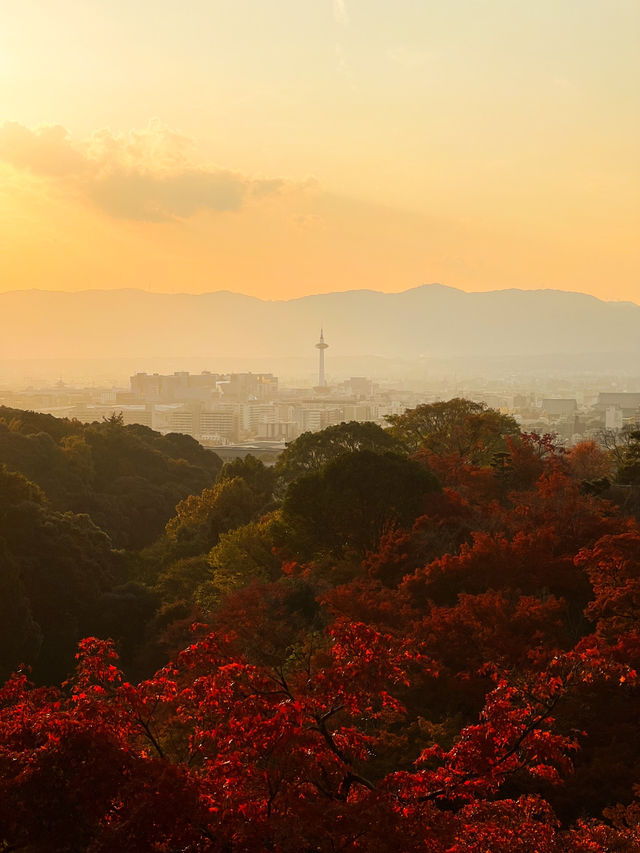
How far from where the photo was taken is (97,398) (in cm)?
17662

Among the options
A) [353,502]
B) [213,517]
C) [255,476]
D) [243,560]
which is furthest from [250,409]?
[353,502]

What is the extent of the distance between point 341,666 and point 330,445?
1990cm

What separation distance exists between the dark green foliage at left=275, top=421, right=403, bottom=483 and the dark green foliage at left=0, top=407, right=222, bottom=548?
8909 mm

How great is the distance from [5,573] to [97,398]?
6462 inches

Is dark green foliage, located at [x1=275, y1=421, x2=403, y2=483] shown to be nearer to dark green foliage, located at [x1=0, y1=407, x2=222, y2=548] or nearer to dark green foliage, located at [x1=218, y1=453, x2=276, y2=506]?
dark green foliage, located at [x1=218, y1=453, x2=276, y2=506]

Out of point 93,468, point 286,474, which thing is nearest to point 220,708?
point 286,474

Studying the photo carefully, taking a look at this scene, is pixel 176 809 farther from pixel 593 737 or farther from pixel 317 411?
pixel 317 411

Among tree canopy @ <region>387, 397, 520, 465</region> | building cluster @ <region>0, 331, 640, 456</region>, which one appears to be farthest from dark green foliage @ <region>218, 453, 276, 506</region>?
building cluster @ <region>0, 331, 640, 456</region>

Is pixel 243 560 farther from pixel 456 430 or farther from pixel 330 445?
pixel 456 430

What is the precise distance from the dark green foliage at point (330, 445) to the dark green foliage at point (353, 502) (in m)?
6.95

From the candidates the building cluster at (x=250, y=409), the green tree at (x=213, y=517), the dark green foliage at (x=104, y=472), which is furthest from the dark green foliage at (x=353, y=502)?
the building cluster at (x=250, y=409)

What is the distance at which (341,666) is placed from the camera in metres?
7.19

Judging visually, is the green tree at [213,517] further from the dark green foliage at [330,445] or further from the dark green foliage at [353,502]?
the dark green foliage at [353,502]

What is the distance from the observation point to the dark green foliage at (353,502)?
1844 centimetres
